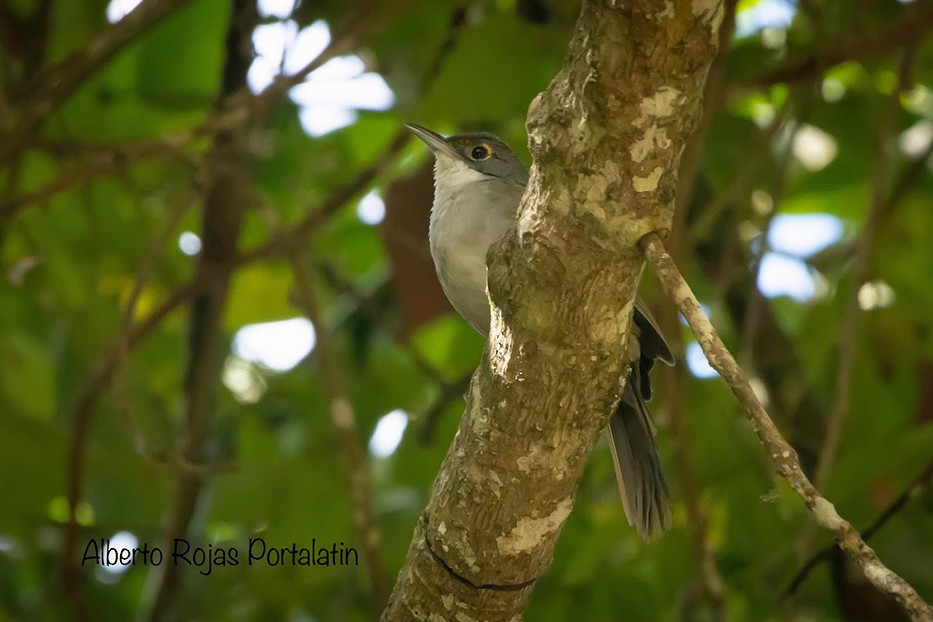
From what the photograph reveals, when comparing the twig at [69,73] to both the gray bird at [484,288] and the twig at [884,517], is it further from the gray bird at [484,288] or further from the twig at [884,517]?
the twig at [884,517]

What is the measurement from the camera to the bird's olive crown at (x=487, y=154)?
406 centimetres

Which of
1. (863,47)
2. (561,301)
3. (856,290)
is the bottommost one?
(856,290)

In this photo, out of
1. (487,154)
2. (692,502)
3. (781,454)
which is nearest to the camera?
(781,454)

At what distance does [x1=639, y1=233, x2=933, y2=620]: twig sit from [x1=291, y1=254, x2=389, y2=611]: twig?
2.20 meters

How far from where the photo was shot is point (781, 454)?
5.66ft

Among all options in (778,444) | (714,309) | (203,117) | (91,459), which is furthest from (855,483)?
(203,117)

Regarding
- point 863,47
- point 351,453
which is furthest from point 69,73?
point 863,47

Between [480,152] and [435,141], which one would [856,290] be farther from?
[435,141]

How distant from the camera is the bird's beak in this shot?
3.96 metres

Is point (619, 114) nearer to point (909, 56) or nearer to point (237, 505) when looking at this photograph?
point (909, 56)

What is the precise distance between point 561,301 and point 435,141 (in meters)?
2.05

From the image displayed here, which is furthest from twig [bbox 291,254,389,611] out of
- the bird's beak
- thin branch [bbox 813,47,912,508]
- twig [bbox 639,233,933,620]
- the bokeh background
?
twig [bbox 639,233,933,620]

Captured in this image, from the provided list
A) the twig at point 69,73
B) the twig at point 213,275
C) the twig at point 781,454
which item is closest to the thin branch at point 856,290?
the twig at point 781,454

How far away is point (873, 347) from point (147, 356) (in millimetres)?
3026
